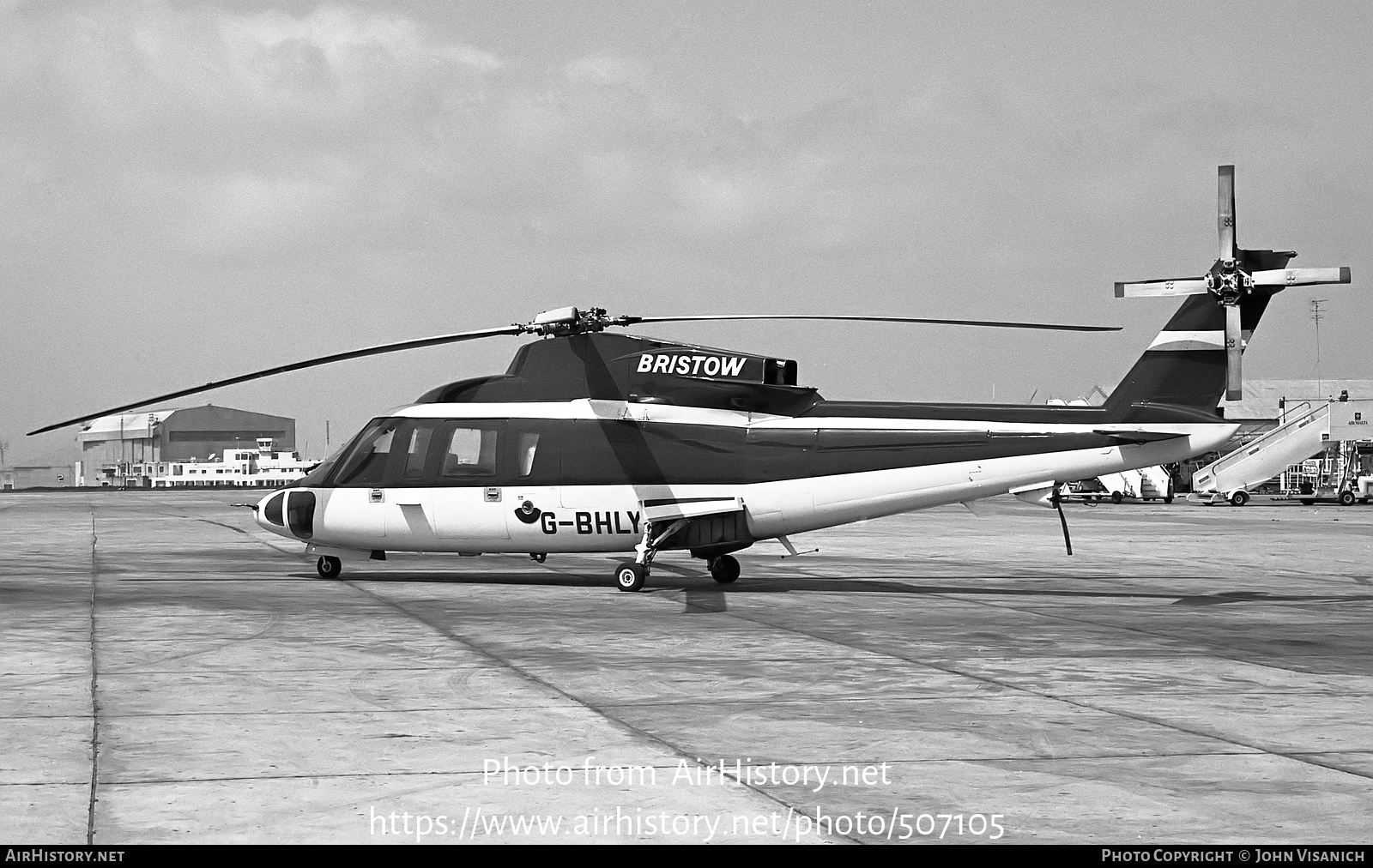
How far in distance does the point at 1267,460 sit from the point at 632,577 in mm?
50661

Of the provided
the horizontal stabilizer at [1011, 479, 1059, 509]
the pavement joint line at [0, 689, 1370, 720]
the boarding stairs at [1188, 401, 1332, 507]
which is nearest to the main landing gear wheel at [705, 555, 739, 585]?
the horizontal stabilizer at [1011, 479, 1059, 509]

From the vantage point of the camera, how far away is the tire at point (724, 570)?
20469 millimetres

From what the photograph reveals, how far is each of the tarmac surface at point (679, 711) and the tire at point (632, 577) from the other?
46 centimetres

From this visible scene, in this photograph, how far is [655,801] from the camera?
22.9 feet

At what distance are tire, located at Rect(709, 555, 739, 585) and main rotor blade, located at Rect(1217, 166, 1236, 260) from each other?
7.94 meters

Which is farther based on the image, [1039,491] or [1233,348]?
[1039,491]

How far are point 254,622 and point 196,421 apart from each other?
192 metres

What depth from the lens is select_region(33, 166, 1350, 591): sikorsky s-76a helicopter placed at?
1762 cm

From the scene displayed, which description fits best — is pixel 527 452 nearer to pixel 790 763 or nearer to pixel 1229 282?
pixel 1229 282

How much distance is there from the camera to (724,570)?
67.3ft

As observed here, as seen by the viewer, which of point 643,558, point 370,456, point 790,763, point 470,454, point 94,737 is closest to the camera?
point 790,763

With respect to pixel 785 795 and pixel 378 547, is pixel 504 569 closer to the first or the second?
pixel 378 547

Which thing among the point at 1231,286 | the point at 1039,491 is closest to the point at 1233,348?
the point at 1231,286

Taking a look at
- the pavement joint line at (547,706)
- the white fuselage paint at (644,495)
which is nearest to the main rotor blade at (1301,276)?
the white fuselage paint at (644,495)
